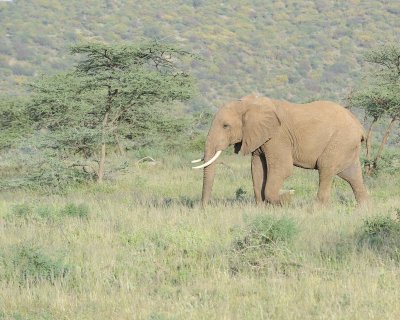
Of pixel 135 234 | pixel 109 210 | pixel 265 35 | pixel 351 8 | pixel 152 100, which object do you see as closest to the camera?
pixel 135 234

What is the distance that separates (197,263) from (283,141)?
448 centimetres

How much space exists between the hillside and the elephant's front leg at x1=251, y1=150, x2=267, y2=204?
109 ft

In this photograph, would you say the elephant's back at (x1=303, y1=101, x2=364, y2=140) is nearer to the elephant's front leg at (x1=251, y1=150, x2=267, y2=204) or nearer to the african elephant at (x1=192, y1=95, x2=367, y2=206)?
the african elephant at (x1=192, y1=95, x2=367, y2=206)

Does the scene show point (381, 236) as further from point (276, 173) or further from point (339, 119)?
point (339, 119)

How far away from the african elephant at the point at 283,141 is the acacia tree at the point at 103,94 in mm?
5301

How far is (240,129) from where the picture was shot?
11062 mm

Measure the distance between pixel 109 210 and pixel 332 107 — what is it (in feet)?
12.6

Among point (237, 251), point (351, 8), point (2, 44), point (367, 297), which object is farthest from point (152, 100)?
point (351, 8)

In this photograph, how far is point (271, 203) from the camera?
36.1ft

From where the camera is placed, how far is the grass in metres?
5.50

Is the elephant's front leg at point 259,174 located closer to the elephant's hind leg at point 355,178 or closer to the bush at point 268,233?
the elephant's hind leg at point 355,178

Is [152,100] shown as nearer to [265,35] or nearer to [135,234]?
[135,234]

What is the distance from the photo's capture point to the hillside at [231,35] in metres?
49.5

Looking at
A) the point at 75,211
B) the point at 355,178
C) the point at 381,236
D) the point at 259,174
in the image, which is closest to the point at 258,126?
the point at 259,174
